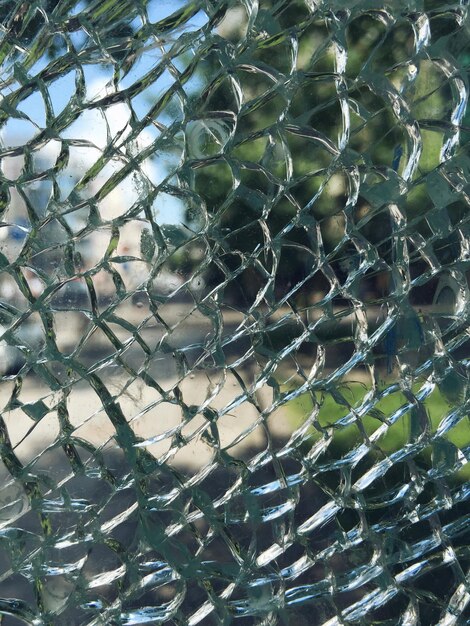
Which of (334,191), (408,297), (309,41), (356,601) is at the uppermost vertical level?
(309,41)

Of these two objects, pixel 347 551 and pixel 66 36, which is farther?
pixel 347 551

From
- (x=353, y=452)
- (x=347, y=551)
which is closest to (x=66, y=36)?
(x=353, y=452)

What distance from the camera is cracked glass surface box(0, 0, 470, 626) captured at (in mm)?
937

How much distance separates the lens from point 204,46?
952 millimetres

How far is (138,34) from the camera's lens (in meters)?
0.94

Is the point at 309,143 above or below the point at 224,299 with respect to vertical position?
above

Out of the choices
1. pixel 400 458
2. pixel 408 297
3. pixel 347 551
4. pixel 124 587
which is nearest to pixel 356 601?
pixel 347 551

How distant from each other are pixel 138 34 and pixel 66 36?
8 centimetres

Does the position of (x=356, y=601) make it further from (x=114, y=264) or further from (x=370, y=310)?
(x=114, y=264)

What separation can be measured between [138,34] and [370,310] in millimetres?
441

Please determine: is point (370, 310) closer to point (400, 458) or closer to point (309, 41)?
point (400, 458)

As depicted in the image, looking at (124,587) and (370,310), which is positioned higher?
(370,310)

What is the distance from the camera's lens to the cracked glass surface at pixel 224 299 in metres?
0.94

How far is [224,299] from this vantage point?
0.97 meters
